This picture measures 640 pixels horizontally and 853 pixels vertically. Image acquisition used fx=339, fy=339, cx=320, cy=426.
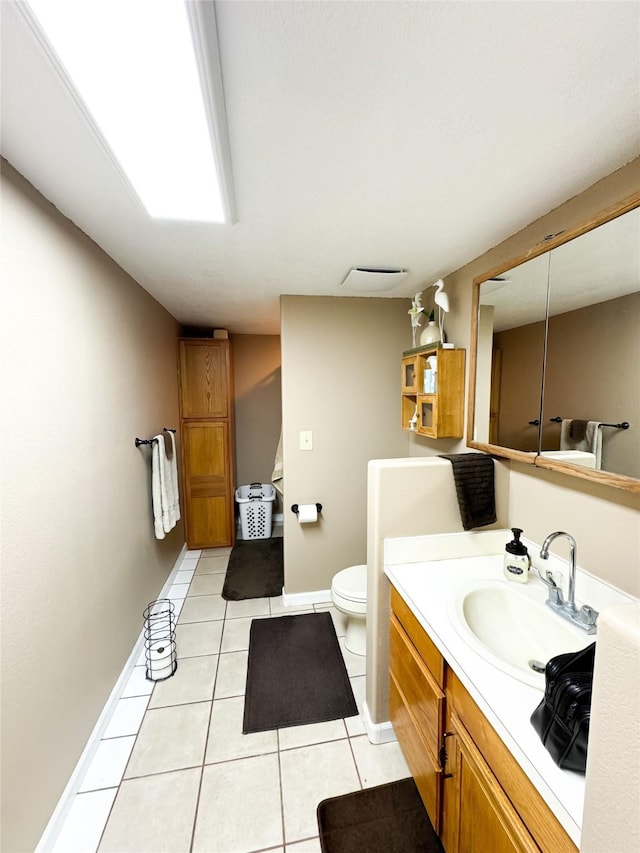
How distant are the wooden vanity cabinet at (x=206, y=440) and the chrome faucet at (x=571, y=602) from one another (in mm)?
2782

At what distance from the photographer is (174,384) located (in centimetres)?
306

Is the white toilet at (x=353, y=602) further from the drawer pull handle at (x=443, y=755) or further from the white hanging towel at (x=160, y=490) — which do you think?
the white hanging towel at (x=160, y=490)

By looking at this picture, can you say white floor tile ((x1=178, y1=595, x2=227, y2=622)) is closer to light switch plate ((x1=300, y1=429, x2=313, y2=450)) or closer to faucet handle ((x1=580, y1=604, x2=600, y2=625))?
light switch plate ((x1=300, y1=429, x2=313, y2=450))

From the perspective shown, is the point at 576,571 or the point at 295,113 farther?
the point at 576,571

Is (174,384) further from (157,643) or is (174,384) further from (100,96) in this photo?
(100,96)

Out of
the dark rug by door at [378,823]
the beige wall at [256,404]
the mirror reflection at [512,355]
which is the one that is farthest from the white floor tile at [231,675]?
the beige wall at [256,404]

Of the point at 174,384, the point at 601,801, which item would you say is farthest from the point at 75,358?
the point at 601,801

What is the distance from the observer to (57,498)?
4.16 ft

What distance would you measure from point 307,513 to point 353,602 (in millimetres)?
663

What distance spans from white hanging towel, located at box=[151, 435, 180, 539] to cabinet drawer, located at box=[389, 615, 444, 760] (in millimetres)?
1643

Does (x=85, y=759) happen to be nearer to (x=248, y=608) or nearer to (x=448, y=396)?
(x=248, y=608)

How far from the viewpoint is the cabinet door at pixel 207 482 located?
3.31 m

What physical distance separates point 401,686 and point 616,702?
3.68 feet

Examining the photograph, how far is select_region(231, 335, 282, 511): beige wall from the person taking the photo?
3.95m
